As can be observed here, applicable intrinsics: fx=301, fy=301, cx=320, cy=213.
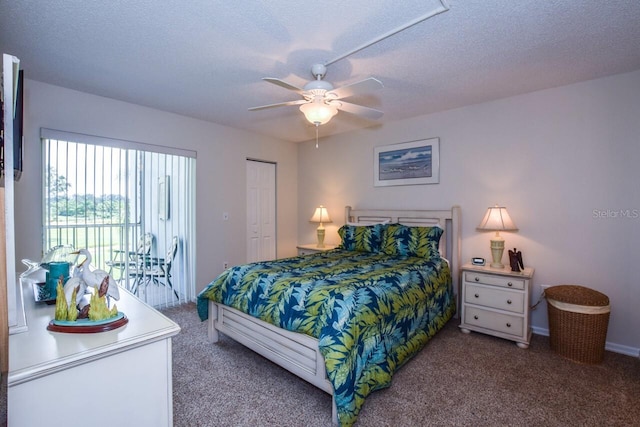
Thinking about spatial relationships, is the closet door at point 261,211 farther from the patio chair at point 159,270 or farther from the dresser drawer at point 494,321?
the dresser drawer at point 494,321

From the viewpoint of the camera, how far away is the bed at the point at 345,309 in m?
1.83

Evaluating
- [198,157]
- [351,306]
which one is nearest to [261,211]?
[198,157]

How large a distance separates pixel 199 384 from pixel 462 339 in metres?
2.42

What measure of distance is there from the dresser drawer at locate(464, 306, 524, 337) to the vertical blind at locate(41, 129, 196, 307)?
3.43 m

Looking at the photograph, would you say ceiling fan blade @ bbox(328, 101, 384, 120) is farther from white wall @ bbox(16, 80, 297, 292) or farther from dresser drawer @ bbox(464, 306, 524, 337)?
white wall @ bbox(16, 80, 297, 292)

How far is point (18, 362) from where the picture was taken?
931 millimetres

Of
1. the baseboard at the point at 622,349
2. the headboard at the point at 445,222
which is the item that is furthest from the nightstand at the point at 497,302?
the baseboard at the point at 622,349

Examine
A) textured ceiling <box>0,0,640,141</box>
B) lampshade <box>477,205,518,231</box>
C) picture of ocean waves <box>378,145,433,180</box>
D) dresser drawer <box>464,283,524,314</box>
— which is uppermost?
textured ceiling <box>0,0,640,141</box>

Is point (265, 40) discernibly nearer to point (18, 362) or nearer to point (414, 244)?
point (18, 362)

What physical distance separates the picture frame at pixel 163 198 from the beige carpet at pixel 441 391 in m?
1.82

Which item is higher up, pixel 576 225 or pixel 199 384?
pixel 576 225

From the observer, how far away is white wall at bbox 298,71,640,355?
2688mm

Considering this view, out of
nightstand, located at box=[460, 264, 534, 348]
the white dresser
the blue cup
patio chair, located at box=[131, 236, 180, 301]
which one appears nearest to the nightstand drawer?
nightstand, located at box=[460, 264, 534, 348]

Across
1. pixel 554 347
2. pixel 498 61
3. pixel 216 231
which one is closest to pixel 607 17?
pixel 498 61
